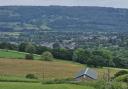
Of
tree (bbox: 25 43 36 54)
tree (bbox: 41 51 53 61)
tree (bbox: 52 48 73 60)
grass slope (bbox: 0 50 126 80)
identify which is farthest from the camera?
tree (bbox: 25 43 36 54)

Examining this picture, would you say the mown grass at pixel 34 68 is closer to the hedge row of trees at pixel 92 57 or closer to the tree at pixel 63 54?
the hedge row of trees at pixel 92 57

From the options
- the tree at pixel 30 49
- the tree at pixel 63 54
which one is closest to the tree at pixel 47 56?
the tree at pixel 63 54

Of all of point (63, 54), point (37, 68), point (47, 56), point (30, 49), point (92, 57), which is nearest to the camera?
point (37, 68)

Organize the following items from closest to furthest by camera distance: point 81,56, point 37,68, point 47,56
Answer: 1. point 37,68
2. point 47,56
3. point 81,56

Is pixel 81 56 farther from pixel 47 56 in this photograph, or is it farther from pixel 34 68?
pixel 34 68

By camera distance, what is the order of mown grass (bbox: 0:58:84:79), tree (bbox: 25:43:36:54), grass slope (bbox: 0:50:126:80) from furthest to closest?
1. tree (bbox: 25:43:36:54)
2. mown grass (bbox: 0:58:84:79)
3. grass slope (bbox: 0:50:126:80)

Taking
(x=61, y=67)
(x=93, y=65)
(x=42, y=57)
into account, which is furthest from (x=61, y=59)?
(x=61, y=67)

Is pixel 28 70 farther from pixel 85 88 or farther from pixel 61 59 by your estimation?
pixel 85 88

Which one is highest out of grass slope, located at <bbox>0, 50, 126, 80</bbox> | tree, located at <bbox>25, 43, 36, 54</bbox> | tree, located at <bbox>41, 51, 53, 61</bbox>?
tree, located at <bbox>25, 43, 36, 54</bbox>

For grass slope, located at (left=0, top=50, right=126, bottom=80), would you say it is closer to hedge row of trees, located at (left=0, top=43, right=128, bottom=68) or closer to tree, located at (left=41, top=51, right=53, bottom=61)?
tree, located at (left=41, top=51, right=53, bottom=61)

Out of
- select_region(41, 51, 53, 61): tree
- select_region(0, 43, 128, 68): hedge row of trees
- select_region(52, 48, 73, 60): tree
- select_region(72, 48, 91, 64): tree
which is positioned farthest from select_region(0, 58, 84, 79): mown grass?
select_region(52, 48, 73, 60): tree

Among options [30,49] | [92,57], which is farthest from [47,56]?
[30,49]

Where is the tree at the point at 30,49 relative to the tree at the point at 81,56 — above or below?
above
